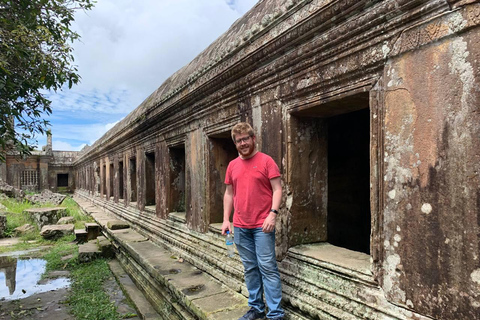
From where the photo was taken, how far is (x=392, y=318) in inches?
76.1

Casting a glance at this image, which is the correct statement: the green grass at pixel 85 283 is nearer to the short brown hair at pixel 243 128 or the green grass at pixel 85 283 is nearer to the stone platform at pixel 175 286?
the stone platform at pixel 175 286

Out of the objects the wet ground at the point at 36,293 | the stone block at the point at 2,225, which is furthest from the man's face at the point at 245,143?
the stone block at the point at 2,225

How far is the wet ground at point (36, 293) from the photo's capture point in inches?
181

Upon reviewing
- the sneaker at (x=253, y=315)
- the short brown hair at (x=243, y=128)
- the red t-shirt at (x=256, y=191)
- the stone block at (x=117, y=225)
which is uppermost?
the short brown hair at (x=243, y=128)

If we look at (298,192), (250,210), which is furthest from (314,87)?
(250,210)

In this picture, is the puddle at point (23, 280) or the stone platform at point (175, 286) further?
the puddle at point (23, 280)

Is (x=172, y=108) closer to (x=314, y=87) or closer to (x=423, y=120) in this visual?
(x=314, y=87)

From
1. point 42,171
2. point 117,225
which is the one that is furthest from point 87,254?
point 42,171

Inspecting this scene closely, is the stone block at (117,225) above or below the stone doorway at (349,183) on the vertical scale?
below

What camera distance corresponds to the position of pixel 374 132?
2.14 metres

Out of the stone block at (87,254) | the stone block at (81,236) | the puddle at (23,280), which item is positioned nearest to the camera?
the puddle at (23,280)

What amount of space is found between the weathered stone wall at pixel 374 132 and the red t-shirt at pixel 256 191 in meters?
0.32

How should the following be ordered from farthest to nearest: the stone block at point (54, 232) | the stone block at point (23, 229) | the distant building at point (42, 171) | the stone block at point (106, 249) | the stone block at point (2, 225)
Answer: the distant building at point (42, 171), the stone block at point (23, 229), the stone block at point (2, 225), the stone block at point (54, 232), the stone block at point (106, 249)

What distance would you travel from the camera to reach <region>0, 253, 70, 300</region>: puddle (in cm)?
550
